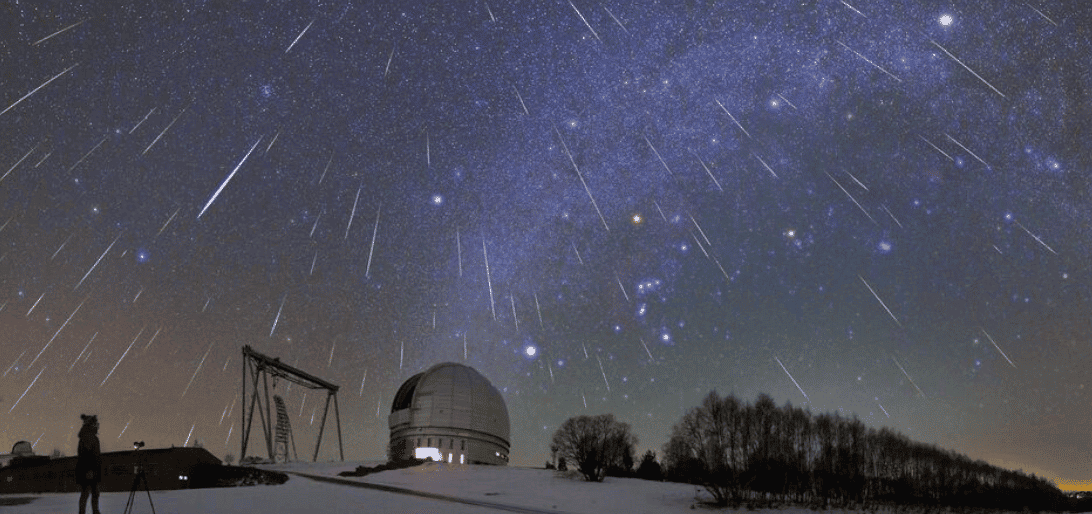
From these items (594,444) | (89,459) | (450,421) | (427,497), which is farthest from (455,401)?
(89,459)

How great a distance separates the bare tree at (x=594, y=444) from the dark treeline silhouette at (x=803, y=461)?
3.74 metres

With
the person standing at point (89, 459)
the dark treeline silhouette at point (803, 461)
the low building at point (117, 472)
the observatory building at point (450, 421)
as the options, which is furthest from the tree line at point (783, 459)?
the person standing at point (89, 459)

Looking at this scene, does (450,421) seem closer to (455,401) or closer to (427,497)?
(455,401)

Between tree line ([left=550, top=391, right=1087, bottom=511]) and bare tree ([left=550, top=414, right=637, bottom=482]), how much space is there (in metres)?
0.07

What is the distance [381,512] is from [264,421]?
46.9 m

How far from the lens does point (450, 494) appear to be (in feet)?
105

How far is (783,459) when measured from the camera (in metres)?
45.5

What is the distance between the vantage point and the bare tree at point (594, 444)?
46.8 meters

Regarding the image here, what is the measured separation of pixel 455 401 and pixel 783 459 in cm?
3436

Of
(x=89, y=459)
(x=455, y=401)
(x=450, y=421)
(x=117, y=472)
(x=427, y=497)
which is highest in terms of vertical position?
(x=89, y=459)

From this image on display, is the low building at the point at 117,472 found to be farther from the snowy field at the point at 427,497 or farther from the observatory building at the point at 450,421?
the observatory building at the point at 450,421

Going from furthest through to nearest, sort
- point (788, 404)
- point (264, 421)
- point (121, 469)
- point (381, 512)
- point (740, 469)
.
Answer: point (264, 421) < point (788, 404) < point (740, 469) < point (121, 469) < point (381, 512)

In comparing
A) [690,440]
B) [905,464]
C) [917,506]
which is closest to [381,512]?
[690,440]

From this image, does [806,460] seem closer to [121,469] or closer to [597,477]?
[597,477]
